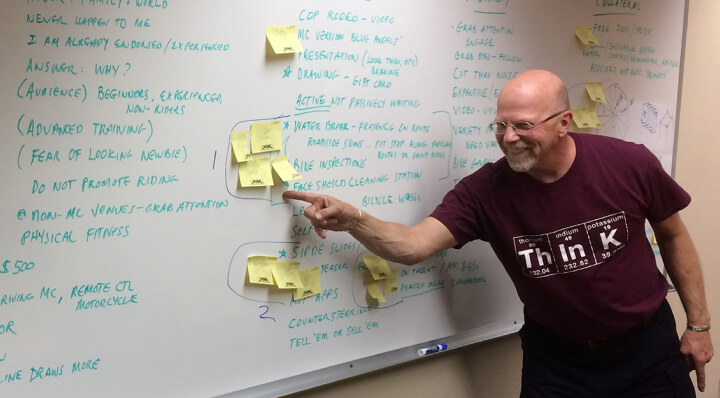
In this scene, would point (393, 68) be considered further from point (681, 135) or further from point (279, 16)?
point (681, 135)

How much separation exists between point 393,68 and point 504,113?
32cm

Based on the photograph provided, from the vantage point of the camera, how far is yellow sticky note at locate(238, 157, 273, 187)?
1.43 m

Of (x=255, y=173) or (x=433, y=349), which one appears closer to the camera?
(x=255, y=173)

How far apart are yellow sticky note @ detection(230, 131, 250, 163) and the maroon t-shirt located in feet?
1.78

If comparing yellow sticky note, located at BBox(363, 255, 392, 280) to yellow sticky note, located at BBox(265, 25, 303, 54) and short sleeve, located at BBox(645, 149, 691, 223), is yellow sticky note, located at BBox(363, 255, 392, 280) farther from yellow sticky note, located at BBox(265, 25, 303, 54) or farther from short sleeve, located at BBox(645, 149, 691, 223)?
short sleeve, located at BBox(645, 149, 691, 223)

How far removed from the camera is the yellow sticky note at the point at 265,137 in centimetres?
144

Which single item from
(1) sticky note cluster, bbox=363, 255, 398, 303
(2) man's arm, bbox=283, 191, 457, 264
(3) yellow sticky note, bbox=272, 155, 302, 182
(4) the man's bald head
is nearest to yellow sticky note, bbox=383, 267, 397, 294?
(1) sticky note cluster, bbox=363, 255, 398, 303

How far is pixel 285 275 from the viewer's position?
59.7 inches

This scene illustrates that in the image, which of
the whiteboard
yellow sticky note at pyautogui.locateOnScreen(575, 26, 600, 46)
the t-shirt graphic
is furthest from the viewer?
yellow sticky note at pyautogui.locateOnScreen(575, 26, 600, 46)

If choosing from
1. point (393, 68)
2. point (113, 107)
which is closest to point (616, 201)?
point (393, 68)

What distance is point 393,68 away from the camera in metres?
1.65

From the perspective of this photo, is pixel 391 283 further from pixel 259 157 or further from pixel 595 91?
pixel 595 91

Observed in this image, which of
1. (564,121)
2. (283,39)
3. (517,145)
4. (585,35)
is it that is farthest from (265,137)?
(585,35)

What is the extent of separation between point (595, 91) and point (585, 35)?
7.6 inches
